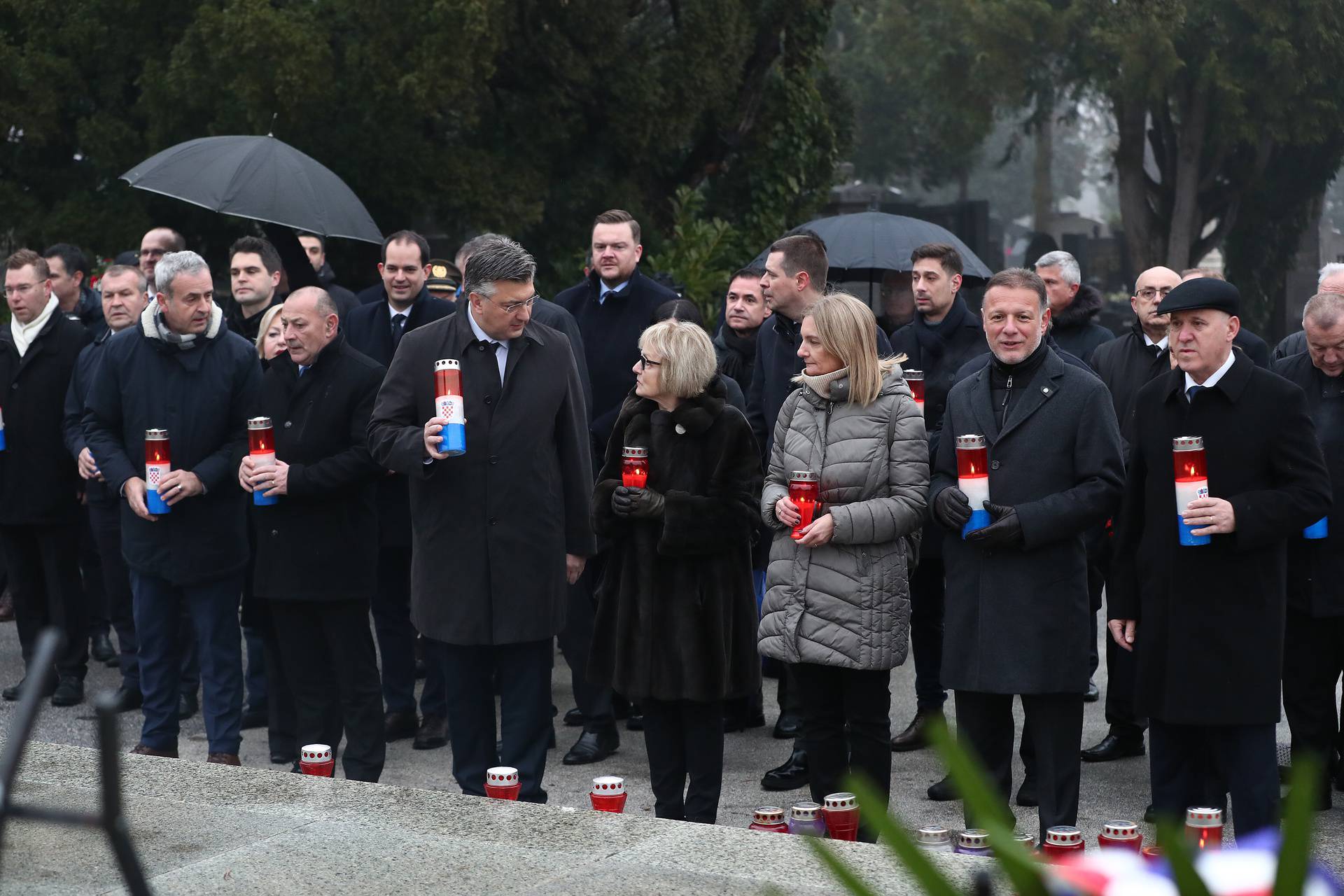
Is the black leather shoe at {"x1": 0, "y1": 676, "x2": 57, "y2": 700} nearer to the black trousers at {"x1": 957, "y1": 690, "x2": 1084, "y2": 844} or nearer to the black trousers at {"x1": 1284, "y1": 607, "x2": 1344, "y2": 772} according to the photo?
the black trousers at {"x1": 957, "y1": 690, "x2": 1084, "y2": 844}

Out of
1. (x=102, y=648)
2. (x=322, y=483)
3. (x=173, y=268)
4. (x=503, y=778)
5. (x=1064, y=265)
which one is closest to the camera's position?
(x=503, y=778)

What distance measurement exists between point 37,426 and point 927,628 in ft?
15.1

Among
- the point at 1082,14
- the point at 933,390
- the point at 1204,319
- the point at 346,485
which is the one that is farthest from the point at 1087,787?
the point at 1082,14

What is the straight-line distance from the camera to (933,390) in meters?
Answer: 7.31

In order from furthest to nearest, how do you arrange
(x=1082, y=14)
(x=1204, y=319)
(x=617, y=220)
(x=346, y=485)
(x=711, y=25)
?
1. (x=1082, y=14)
2. (x=711, y=25)
3. (x=617, y=220)
4. (x=346, y=485)
5. (x=1204, y=319)

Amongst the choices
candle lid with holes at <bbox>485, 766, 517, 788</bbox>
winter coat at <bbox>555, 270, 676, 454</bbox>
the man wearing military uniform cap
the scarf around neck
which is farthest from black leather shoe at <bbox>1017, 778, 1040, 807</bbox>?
the scarf around neck

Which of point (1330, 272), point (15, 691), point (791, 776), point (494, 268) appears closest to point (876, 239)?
point (1330, 272)

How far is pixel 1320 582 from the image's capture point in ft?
20.1

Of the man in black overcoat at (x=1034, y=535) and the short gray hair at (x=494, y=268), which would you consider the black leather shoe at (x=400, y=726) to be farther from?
the man in black overcoat at (x=1034, y=535)

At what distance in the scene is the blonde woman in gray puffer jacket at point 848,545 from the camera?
5.64m

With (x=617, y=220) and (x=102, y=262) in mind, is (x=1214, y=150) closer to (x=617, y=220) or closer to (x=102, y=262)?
(x=102, y=262)

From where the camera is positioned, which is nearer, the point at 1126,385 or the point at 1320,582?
the point at 1320,582

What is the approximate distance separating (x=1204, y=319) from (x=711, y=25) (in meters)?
13.8

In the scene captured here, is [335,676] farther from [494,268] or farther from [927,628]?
[927,628]
